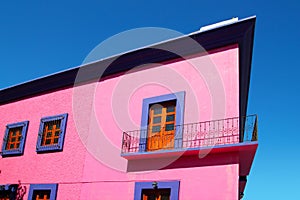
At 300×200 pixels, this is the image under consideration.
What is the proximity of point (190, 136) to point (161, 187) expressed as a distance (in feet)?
4.65

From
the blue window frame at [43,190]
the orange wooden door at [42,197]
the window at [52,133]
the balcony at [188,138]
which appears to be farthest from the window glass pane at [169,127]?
the orange wooden door at [42,197]

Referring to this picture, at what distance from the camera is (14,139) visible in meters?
12.7

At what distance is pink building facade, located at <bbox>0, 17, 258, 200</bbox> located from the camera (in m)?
8.08

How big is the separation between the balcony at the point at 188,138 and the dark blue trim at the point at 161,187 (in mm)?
743

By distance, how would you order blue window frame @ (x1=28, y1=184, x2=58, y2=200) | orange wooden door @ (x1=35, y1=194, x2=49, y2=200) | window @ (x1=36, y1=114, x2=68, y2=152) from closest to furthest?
blue window frame @ (x1=28, y1=184, x2=58, y2=200) < orange wooden door @ (x1=35, y1=194, x2=49, y2=200) < window @ (x1=36, y1=114, x2=68, y2=152)

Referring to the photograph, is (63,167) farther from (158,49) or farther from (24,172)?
(158,49)

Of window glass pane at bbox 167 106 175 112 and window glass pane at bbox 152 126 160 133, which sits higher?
window glass pane at bbox 167 106 175 112

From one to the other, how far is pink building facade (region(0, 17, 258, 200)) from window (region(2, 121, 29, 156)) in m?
0.06

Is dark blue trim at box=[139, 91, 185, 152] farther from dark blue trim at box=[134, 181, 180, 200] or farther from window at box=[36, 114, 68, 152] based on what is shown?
window at box=[36, 114, 68, 152]

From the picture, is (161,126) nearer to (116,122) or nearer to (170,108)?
(170,108)

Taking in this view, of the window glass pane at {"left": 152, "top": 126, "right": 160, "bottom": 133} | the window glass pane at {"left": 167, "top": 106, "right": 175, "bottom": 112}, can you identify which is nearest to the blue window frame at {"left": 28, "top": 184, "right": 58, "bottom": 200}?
the window glass pane at {"left": 152, "top": 126, "right": 160, "bottom": 133}

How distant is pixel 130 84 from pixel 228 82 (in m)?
3.10

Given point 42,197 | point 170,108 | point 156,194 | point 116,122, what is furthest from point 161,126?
point 42,197

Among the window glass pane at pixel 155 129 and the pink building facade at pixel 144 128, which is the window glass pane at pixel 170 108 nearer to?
the pink building facade at pixel 144 128
